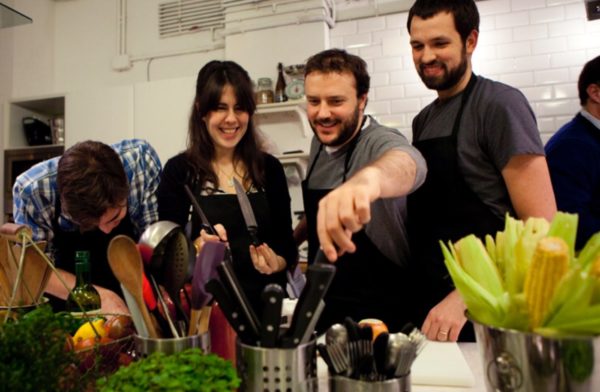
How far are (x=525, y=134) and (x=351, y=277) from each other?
589mm

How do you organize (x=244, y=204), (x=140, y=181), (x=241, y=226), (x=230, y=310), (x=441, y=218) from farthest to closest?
(x=140, y=181) → (x=241, y=226) → (x=244, y=204) → (x=441, y=218) → (x=230, y=310)

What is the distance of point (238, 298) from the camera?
611 millimetres

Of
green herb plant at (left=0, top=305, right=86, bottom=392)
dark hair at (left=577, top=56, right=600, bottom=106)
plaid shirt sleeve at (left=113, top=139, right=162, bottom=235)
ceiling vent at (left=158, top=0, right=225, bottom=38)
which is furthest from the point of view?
ceiling vent at (left=158, top=0, right=225, bottom=38)

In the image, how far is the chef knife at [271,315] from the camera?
56 centimetres

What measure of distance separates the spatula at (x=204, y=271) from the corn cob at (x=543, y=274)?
42 centimetres

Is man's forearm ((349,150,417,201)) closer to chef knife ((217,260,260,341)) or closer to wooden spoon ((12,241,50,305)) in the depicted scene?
chef knife ((217,260,260,341))

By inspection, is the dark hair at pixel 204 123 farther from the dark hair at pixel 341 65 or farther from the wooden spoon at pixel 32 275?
the wooden spoon at pixel 32 275

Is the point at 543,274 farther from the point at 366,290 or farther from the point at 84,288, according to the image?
the point at 84,288

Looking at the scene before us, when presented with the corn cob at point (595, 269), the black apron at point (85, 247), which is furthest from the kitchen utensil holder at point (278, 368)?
the black apron at point (85, 247)

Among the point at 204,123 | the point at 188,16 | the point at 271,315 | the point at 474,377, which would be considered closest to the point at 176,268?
the point at 271,315

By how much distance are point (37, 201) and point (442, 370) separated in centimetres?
136

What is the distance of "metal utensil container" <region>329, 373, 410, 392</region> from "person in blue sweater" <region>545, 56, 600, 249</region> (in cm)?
143

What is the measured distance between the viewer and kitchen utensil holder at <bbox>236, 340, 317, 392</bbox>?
59 centimetres

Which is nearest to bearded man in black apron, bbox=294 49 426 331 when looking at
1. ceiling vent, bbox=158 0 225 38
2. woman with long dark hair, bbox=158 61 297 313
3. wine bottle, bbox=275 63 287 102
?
woman with long dark hair, bbox=158 61 297 313
